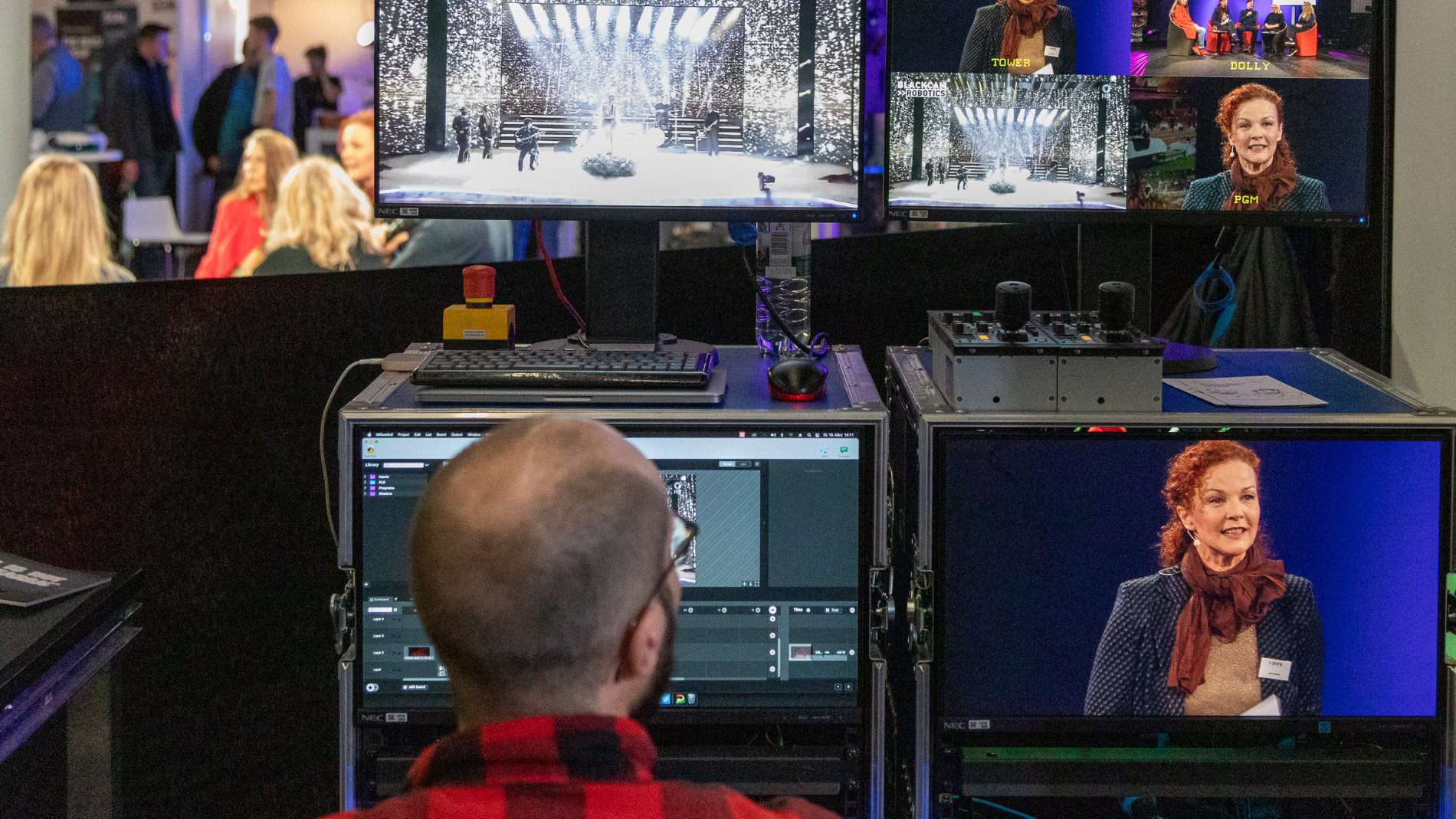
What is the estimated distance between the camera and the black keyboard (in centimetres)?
172

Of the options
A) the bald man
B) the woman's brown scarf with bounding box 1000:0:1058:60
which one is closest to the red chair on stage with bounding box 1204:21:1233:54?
the woman's brown scarf with bounding box 1000:0:1058:60

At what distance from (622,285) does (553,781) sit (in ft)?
4.11

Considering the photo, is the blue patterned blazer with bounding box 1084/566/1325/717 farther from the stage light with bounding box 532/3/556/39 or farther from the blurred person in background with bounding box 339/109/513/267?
the blurred person in background with bounding box 339/109/513/267

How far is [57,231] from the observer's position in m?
3.06

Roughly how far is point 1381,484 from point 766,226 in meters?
0.92

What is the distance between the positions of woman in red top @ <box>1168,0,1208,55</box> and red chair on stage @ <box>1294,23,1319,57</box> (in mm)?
125

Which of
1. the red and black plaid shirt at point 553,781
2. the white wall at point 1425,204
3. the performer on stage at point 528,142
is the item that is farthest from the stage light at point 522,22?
the white wall at point 1425,204

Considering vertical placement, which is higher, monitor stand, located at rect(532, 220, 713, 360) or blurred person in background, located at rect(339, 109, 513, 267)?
blurred person in background, located at rect(339, 109, 513, 267)

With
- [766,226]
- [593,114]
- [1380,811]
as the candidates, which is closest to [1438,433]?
[1380,811]

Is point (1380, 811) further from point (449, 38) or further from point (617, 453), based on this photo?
point (449, 38)

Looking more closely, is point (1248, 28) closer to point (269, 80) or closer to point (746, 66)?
point (746, 66)

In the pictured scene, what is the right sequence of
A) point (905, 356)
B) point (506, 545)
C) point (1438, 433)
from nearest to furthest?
point (506, 545), point (1438, 433), point (905, 356)

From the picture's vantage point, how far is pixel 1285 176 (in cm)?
190

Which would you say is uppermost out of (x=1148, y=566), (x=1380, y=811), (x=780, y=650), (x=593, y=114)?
(x=593, y=114)
